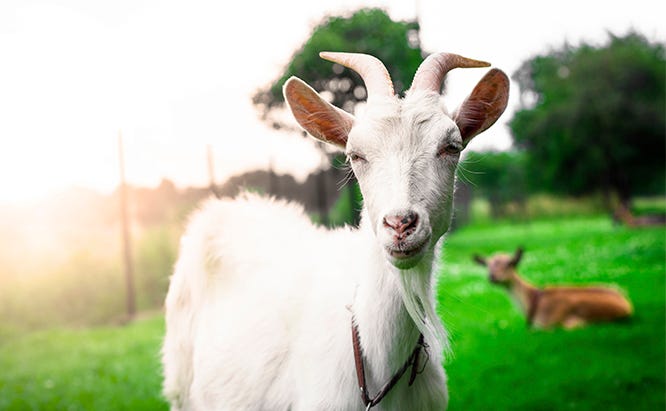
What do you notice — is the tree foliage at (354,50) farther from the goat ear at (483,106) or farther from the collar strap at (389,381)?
the collar strap at (389,381)

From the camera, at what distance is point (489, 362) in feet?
16.5

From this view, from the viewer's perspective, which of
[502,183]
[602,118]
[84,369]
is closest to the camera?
[84,369]

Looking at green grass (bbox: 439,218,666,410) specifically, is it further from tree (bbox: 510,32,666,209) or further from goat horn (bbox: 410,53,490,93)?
tree (bbox: 510,32,666,209)

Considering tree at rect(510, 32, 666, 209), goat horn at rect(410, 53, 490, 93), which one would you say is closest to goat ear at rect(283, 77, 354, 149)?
goat horn at rect(410, 53, 490, 93)

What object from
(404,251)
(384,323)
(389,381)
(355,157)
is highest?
(355,157)

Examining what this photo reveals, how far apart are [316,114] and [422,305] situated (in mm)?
773

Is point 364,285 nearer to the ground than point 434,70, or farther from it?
nearer to the ground

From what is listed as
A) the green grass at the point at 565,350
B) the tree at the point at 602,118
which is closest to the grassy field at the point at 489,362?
the green grass at the point at 565,350

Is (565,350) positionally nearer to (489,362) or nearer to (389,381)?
(489,362)

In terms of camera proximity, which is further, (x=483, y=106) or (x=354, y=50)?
(x=354, y=50)

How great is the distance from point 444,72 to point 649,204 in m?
15.2

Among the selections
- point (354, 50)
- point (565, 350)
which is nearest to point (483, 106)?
point (354, 50)

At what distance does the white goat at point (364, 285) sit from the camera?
1719 millimetres

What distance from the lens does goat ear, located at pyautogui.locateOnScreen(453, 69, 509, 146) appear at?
187 cm
